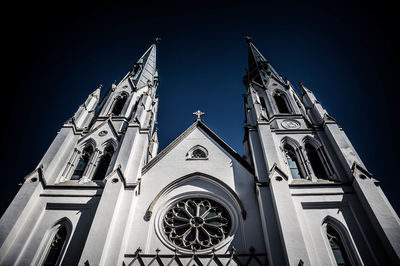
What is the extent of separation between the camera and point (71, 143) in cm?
1234

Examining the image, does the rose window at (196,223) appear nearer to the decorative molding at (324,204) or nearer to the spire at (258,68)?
the decorative molding at (324,204)

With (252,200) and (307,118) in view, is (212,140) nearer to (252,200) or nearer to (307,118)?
(252,200)

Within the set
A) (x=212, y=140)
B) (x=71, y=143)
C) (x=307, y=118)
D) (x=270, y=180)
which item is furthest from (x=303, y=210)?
(x=71, y=143)

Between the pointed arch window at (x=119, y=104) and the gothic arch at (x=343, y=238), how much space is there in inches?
540

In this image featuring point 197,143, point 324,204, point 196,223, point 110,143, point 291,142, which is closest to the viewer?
point 324,204

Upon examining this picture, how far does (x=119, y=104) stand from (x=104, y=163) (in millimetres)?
6212

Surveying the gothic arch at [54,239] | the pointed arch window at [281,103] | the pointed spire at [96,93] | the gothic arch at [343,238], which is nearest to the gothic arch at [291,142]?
the pointed arch window at [281,103]

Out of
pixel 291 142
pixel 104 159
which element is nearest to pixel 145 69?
pixel 104 159

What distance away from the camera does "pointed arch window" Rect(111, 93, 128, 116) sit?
16719 millimetres

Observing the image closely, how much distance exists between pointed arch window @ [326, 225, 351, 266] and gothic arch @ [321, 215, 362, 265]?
0.24ft

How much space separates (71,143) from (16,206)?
13.4ft

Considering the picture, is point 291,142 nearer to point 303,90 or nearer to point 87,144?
point 303,90

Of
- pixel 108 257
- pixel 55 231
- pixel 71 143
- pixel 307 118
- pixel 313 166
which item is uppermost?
pixel 307 118

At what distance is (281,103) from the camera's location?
54.5 feet
